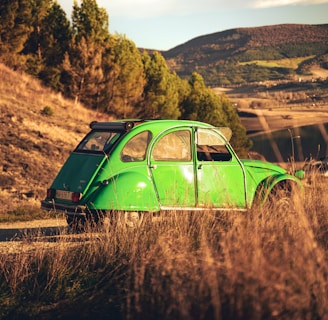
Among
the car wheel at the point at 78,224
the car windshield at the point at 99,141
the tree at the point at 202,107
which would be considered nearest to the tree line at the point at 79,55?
the tree at the point at 202,107

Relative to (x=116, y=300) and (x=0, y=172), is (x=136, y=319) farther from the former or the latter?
(x=0, y=172)

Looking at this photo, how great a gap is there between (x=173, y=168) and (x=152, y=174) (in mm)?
339

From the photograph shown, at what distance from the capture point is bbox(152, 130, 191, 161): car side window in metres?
8.69

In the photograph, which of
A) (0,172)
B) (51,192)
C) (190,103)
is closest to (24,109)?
(0,172)

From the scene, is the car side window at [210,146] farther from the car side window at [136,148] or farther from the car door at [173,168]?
the car side window at [136,148]

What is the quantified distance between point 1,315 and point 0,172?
14.4 metres

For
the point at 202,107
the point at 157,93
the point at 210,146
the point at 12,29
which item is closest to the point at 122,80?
the point at 157,93

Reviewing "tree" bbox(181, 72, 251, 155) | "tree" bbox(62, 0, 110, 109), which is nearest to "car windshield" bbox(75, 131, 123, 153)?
"tree" bbox(62, 0, 110, 109)

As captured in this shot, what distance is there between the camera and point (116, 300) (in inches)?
199

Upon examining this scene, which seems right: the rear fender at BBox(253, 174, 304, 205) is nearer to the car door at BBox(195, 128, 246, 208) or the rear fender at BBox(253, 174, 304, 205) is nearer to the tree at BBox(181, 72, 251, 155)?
the car door at BBox(195, 128, 246, 208)

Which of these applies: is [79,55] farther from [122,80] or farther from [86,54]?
[122,80]

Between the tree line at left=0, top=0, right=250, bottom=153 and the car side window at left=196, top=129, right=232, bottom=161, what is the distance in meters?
→ 33.1

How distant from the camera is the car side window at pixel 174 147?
28.5 ft

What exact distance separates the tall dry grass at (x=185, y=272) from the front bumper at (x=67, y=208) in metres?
0.94
